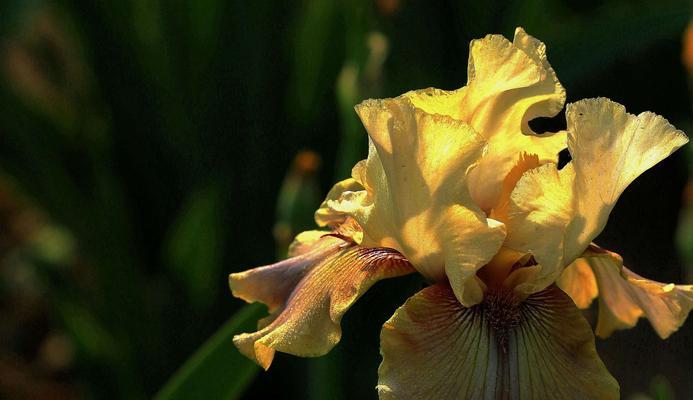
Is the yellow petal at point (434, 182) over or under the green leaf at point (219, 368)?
over

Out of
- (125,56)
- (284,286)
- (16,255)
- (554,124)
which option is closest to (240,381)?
(284,286)

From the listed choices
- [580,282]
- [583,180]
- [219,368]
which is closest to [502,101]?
[583,180]

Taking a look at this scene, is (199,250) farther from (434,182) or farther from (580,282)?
(434,182)

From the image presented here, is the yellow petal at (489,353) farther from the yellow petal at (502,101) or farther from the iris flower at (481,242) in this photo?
the yellow petal at (502,101)

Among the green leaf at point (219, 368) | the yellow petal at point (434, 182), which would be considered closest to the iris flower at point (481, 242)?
the yellow petal at point (434, 182)

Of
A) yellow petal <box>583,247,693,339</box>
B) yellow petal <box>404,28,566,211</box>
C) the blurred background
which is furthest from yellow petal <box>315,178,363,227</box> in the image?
the blurred background

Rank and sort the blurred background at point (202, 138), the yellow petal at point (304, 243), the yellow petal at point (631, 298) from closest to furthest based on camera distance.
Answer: the yellow petal at point (631, 298), the yellow petal at point (304, 243), the blurred background at point (202, 138)

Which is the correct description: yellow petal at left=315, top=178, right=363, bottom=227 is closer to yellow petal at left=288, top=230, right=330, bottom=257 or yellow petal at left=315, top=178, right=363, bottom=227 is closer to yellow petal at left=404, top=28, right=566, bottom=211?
yellow petal at left=288, top=230, right=330, bottom=257
